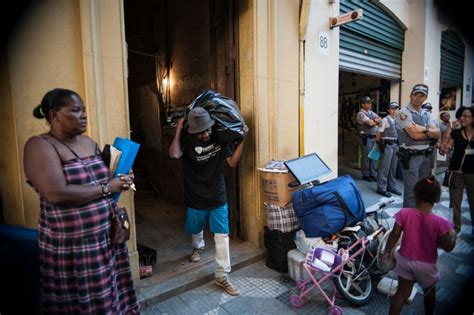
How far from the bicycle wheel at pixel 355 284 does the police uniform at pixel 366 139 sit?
4840 millimetres

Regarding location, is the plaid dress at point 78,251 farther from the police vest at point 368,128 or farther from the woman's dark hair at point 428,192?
the police vest at point 368,128

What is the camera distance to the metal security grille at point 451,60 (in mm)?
8492

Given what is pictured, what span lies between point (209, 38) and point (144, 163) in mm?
3584

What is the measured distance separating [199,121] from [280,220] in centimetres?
153

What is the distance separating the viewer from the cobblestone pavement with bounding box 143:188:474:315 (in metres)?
2.74

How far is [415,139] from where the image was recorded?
4.22 meters

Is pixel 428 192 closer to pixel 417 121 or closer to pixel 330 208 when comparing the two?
pixel 330 208

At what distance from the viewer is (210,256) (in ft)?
11.9

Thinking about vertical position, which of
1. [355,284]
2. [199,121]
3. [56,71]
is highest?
[56,71]

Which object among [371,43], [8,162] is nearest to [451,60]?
[371,43]

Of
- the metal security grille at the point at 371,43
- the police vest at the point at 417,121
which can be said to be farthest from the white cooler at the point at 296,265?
the metal security grille at the point at 371,43

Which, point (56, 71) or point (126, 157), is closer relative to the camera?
point (126, 157)

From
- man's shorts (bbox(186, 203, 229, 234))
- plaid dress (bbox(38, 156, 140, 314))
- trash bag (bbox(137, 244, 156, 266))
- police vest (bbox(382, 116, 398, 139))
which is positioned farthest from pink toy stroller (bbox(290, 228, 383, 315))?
police vest (bbox(382, 116, 398, 139))

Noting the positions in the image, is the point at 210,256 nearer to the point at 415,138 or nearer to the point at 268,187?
the point at 268,187
